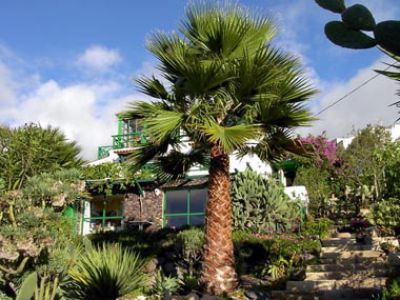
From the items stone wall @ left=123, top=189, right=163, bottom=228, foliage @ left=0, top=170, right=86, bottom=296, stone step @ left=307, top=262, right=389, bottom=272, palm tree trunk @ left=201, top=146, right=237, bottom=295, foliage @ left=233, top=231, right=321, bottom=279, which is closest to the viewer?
foliage @ left=0, top=170, right=86, bottom=296

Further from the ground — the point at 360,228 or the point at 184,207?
the point at 184,207

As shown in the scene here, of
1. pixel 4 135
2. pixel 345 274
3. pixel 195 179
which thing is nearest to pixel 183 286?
pixel 345 274

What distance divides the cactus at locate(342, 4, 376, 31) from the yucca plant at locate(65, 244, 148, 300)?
705 cm

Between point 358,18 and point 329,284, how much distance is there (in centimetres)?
902

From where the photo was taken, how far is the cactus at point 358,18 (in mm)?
2887

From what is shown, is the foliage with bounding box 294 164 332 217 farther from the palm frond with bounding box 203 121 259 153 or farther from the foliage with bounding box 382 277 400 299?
the foliage with bounding box 382 277 400 299

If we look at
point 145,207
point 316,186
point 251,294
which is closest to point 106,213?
point 145,207

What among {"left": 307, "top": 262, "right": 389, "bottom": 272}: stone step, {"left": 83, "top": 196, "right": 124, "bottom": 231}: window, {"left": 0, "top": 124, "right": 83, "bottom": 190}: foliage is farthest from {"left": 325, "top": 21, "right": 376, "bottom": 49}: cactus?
{"left": 83, "top": 196, "right": 124, "bottom": 231}: window

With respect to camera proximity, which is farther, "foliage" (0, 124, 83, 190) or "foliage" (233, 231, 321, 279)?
"foliage" (233, 231, 321, 279)

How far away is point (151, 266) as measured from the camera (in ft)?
50.2

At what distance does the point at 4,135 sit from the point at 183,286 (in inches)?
210

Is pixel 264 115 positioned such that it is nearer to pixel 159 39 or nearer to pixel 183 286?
pixel 159 39

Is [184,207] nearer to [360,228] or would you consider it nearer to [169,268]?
[169,268]

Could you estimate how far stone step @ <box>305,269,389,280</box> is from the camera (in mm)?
11016
